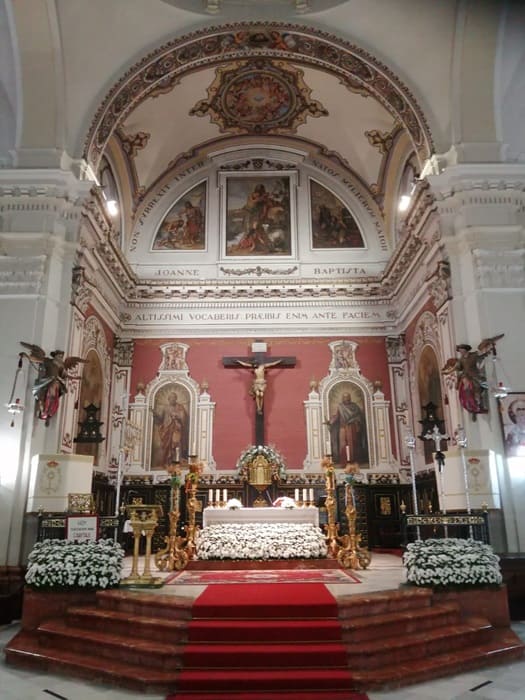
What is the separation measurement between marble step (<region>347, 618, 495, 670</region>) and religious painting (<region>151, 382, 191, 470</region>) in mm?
9011

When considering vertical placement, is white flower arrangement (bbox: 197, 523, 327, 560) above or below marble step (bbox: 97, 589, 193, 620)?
above

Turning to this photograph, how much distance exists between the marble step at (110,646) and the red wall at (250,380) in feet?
26.9

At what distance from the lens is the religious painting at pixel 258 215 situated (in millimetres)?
16422

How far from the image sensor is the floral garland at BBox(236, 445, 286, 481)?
13.8 m

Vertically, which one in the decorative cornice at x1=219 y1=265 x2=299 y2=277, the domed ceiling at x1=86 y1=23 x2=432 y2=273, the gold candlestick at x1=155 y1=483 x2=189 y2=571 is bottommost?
the gold candlestick at x1=155 y1=483 x2=189 y2=571

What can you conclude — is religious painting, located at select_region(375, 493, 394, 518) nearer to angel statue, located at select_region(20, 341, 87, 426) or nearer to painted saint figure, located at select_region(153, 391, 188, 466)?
painted saint figure, located at select_region(153, 391, 188, 466)

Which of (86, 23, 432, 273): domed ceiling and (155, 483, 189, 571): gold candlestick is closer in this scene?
(155, 483, 189, 571): gold candlestick

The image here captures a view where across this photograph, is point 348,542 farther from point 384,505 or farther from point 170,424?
point 170,424

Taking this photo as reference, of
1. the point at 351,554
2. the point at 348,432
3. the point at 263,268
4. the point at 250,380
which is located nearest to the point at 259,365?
the point at 250,380

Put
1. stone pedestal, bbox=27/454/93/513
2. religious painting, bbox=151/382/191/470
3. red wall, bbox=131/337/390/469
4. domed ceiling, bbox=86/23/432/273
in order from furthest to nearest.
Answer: red wall, bbox=131/337/390/469
religious painting, bbox=151/382/191/470
domed ceiling, bbox=86/23/432/273
stone pedestal, bbox=27/454/93/513

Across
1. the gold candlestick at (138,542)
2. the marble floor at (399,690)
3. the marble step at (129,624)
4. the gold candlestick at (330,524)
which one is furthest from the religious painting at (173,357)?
the marble floor at (399,690)

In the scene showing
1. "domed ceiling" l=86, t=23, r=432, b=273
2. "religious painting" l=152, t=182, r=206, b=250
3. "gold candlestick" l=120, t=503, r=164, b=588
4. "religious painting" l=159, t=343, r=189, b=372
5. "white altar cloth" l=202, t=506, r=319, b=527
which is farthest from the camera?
"religious painting" l=152, t=182, r=206, b=250

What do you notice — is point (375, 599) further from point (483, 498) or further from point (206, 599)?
point (483, 498)

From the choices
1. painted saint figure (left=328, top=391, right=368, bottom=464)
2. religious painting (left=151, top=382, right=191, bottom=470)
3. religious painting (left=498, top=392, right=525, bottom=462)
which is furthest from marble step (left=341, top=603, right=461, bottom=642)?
religious painting (left=151, top=382, right=191, bottom=470)
